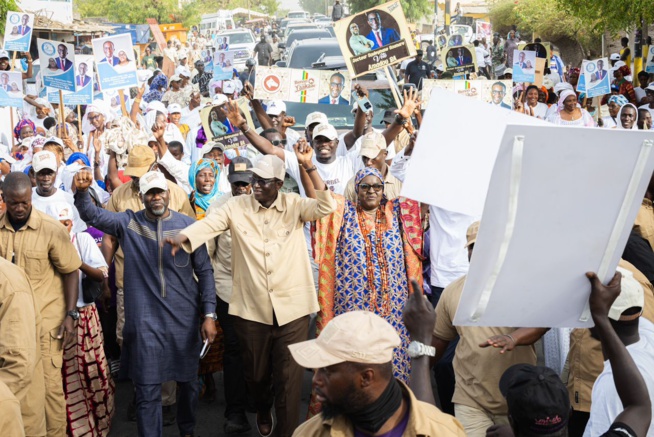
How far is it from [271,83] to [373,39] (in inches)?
56.3

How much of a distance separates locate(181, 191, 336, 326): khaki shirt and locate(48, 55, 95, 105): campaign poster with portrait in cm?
582

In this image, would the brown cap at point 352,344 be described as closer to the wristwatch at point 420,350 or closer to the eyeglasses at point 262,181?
the wristwatch at point 420,350

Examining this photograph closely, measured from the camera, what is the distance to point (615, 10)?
15.4 m

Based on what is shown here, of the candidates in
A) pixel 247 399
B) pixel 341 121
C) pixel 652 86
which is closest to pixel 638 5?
pixel 652 86

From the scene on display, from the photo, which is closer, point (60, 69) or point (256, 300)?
point (256, 300)

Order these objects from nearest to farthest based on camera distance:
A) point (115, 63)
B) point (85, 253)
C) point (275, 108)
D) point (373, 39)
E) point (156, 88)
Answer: point (85, 253) → point (373, 39) → point (275, 108) → point (115, 63) → point (156, 88)

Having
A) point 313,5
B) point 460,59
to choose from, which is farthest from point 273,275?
point 313,5

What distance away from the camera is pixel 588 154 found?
2482mm

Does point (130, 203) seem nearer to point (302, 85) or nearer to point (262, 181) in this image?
point (262, 181)

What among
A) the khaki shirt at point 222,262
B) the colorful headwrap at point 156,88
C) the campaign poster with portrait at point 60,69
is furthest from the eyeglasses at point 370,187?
the colorful headwrap at point 156,88

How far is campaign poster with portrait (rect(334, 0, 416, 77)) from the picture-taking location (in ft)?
28.0

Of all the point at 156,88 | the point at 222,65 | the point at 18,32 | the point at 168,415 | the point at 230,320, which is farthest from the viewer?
the point at 156,88

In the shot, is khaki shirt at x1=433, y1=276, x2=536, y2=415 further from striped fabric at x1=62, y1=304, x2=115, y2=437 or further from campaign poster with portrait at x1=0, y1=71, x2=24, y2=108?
campaign poster with portrait at x1=0, y1=71, x2=24, y2=108

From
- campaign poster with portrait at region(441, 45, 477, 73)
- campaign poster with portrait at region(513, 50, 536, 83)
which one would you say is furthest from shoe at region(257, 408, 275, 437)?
campaign poster with portrait at region(513, 50, 536, 83)
